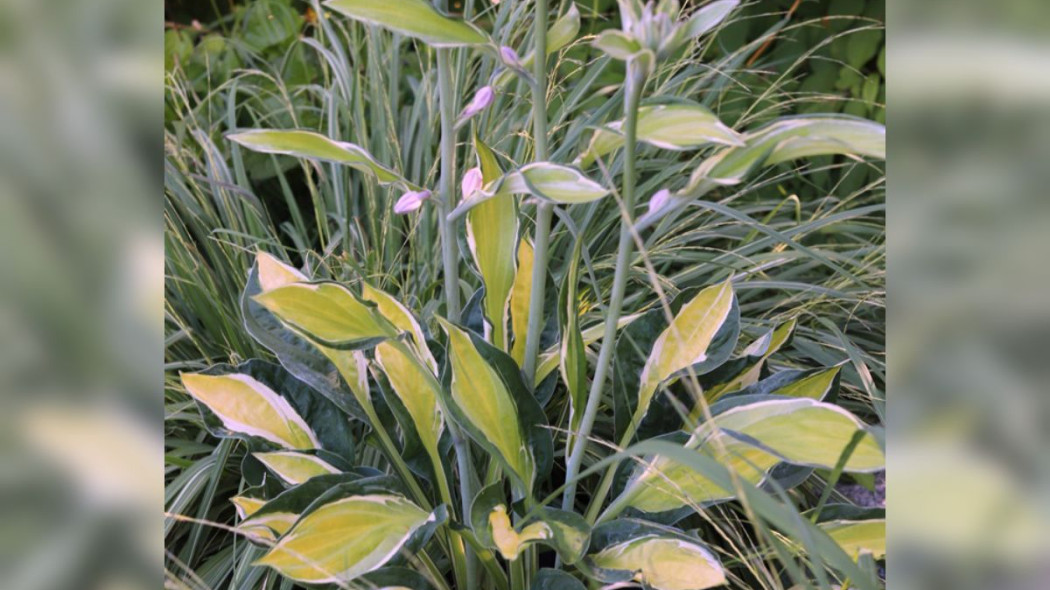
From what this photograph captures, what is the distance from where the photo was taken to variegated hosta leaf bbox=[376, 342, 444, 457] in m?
0.82

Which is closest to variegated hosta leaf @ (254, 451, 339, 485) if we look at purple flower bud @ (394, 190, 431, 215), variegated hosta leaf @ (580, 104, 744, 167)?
purple flower bud @ (394, 190, 431, 215)

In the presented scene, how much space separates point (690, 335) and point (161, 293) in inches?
23.7

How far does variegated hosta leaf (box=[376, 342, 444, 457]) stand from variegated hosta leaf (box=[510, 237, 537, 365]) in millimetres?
111

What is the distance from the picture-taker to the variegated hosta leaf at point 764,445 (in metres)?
0.68

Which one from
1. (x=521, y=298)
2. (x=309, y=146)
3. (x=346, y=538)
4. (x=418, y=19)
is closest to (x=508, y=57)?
(x=418, y=19)

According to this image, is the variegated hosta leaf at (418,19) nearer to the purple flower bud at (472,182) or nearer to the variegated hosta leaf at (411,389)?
the purple flower bud at (472,182)

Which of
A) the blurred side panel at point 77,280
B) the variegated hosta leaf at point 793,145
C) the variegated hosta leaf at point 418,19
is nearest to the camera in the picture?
the blurred side panel at point 77,280

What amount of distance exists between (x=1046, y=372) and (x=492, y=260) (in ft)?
1.92

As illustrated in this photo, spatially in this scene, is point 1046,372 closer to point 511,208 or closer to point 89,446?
point 89,446

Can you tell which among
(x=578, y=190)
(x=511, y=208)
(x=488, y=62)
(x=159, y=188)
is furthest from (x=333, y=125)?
(x=159, y=188)

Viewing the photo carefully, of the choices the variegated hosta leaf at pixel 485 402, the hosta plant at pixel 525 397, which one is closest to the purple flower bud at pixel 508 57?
the hosta plant at pixel 525 397

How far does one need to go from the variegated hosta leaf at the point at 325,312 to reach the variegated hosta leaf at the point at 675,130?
23cm

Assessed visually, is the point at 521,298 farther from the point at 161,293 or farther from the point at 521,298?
the point at 161,293

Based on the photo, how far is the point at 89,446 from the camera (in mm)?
276
